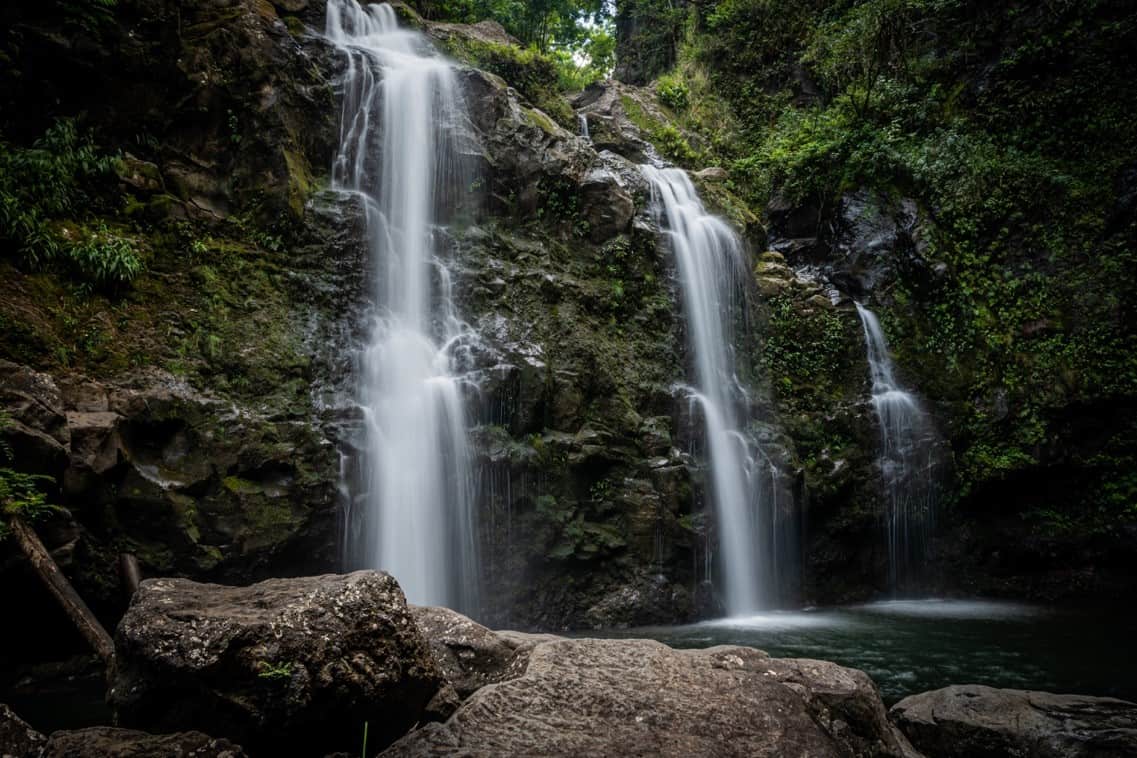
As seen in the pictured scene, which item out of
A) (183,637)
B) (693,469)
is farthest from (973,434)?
(183,637)

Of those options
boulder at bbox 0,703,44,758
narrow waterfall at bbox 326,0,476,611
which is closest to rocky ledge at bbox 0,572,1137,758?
boulder at bbox 0,703,44,758

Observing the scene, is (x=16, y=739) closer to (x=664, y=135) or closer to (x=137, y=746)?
(x=137, y=746)

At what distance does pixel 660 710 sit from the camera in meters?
2.93

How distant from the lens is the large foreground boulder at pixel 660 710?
2676 millimetres

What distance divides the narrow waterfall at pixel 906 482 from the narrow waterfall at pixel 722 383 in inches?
106

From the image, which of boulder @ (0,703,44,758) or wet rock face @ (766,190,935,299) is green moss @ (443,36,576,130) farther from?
boulder @ (0,703,44,758)

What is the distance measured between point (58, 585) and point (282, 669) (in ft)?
13.4

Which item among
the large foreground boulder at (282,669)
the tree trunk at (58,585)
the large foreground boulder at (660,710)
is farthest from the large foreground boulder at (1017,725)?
the tree trunk at (58,585)

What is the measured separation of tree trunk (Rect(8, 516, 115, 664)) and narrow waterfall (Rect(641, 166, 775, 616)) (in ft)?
26.4

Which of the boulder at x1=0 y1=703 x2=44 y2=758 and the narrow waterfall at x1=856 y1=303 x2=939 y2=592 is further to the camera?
the narrow waterfall at x1=856 y1=303 x2=939 y2=592

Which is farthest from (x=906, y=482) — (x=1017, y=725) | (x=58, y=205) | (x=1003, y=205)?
(x=58, y=205)

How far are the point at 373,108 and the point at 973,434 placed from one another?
13.1 meters

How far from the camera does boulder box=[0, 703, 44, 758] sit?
2.78 m

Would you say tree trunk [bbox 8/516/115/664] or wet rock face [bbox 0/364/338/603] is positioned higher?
wet rock face [bbox 0/364/338/603]
